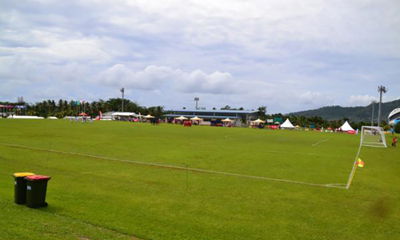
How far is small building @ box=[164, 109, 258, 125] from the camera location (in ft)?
445

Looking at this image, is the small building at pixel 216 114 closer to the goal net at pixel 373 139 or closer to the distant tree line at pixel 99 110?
the distant tree line at pixel 99 110

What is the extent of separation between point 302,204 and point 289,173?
598 cm

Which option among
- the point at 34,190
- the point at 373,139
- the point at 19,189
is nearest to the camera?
the point at 34,190

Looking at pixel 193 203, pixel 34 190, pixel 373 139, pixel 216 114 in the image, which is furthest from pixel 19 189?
pixel 216 114

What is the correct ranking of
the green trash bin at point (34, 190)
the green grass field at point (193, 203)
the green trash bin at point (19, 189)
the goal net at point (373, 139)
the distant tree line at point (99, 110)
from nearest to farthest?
the green grass field at point (193, 203), the green trash bin at point (34, 190), the green trash bin at point (19, 189), the goal net at point (373, 139), the distant tree line at point (99, 110)

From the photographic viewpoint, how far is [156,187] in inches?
482

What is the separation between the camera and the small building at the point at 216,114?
135663mm

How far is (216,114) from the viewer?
144m

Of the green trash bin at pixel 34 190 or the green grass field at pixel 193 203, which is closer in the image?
the green grass field at pixel 193 203

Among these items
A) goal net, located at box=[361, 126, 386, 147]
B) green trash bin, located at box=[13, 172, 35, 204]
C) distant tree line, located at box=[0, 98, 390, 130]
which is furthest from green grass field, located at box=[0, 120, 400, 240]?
distant tree line, located at box=[0, 98, 390, 130]

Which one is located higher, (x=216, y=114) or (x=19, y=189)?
(x=216, y=114)

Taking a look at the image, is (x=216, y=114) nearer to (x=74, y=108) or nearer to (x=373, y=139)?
(x=74, y=108)

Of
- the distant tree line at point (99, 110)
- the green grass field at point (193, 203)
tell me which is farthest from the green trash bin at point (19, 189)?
the distant tree line at point (99, 110)

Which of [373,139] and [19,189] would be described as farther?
[373,139]
